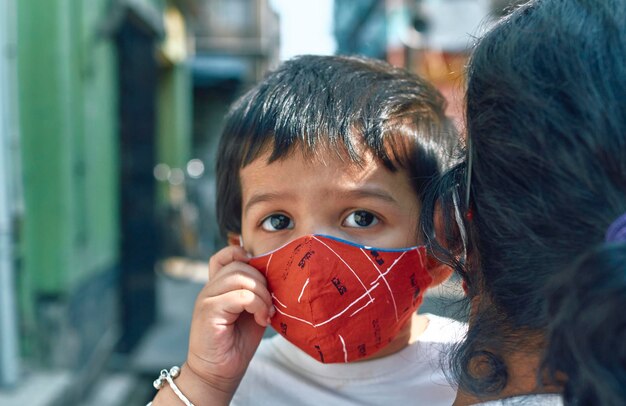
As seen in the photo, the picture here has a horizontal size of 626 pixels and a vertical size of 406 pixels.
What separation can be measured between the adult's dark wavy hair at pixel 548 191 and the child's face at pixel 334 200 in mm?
332

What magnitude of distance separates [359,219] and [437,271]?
0.22 meters

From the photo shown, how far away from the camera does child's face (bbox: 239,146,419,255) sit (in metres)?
1.29

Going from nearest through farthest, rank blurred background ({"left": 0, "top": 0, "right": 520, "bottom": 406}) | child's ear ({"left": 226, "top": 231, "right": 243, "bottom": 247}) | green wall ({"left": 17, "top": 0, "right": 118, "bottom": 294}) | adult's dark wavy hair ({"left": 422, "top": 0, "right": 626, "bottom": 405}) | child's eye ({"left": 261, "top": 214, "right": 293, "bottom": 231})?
adult's dark wavy hair ({"left": 422, "top": 0, "right": 626, "bottom": 405}) → child's eye ({"left": 261, "top": 214, "right": 293, "bottom": 231}) → child's ear ({"left": 226, "top": 231, "right": 243, "bottom": 247}) → blurred background ({"left": 0, "top": 0, "right": 520, "bottom": 406}) → green wall ({"left": 17, "top": 0, "right": 118, "bottom": 294})

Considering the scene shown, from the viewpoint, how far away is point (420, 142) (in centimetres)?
141

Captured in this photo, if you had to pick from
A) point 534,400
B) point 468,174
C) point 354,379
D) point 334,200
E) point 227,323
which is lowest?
point 354,379

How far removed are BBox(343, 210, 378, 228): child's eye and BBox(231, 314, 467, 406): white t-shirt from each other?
276 mm

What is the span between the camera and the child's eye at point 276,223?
4.50 feet

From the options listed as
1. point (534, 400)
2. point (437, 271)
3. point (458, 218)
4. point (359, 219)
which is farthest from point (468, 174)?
point (437, 271)

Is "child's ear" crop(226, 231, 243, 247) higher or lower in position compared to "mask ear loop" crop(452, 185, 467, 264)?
lower

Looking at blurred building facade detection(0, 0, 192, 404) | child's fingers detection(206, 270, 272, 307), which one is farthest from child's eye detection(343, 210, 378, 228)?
blurred building facade detection(0, 0, 192, 404)

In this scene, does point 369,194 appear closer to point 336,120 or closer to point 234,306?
point 336,120

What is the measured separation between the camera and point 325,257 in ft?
4.11

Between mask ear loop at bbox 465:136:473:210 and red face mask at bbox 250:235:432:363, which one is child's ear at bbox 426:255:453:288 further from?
mask ear loop at bbox 465:136:473:210

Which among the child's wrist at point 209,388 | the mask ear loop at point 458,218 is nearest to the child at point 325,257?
the child's wrist at point 209,388
